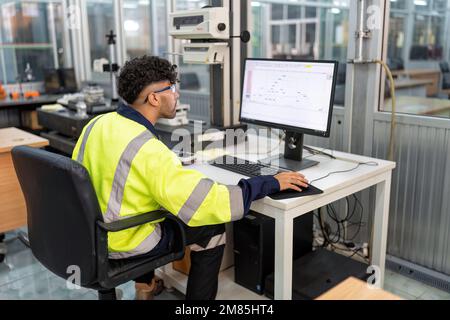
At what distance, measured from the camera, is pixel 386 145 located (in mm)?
2281

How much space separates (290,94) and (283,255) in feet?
2.24

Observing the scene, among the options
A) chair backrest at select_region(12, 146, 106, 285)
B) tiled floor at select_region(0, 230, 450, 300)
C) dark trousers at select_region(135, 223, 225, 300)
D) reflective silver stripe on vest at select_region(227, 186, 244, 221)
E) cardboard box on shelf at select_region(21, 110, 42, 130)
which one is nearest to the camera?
chair backrest at select_region(12, 146, 106, 285)

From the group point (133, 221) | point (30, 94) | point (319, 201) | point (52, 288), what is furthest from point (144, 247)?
point (30, 94)

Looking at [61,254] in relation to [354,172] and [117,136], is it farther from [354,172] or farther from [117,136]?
[354,172]

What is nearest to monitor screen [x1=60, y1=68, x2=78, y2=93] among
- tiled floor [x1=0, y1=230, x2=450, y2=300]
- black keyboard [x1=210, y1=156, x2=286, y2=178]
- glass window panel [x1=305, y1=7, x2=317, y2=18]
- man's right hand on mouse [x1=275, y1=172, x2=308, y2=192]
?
tiled floor [x1=0, y1=230, x2=450, y2=300]

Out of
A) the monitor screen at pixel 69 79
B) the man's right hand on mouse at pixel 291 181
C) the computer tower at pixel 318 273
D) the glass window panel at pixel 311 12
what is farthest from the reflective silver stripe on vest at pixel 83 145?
the glass window panel at pixel 311 12

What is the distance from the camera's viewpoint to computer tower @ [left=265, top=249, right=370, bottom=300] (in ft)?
6.27

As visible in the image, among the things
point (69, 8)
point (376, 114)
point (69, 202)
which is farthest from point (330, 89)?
point (69, 8)

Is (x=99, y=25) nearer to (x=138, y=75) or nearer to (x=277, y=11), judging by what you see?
(x=277, y=11)

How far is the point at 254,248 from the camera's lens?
6.72 ft

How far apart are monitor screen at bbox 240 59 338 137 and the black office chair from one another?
722 mm

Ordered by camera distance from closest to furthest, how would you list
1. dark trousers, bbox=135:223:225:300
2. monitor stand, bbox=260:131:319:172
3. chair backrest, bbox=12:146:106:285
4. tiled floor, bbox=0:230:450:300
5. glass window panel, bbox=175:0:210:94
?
1. chair backrest, bbox=12:146:106:285
2. dark trousers, bbox=135:223:225:300
3. monitor stand, bbox=260:131:319:172
4. tiled floor, bbox=0:230:450:300
5. glass window panel, bbox=175:0:210:94

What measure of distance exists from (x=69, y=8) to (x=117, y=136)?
361cm

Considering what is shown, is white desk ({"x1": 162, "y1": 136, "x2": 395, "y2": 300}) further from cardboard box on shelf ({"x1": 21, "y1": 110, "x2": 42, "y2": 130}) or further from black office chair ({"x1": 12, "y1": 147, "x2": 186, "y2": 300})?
cardboard box on shelf ({"x1": 21, "y1": 110, "x2": 42, "y2": 130})
